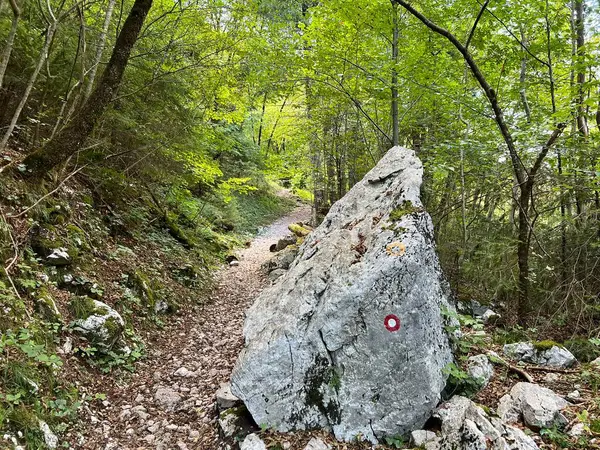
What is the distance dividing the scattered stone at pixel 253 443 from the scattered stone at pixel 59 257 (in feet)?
12.0

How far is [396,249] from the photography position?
3428 millimetres

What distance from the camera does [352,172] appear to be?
43.3 feet

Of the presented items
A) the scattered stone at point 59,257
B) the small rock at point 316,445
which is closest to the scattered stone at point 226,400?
the small rock at point 316,445

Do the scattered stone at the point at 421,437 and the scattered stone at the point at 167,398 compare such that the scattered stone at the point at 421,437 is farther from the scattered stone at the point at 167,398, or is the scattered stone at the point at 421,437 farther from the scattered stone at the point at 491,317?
the scattered stone at the point at 491,317

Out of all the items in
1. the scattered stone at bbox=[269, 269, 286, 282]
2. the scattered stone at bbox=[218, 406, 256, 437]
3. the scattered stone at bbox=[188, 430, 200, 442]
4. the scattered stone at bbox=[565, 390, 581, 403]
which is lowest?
the scattered stone at bbox=[188, 430, 200, 442]

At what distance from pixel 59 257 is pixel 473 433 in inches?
211

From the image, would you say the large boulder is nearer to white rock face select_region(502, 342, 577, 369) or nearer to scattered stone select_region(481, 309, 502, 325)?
white rock face select_region(502, 342, 577, 369)

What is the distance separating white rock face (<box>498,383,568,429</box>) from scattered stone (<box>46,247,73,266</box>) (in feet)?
18.6

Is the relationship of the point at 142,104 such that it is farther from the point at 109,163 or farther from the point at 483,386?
the point at 483,386

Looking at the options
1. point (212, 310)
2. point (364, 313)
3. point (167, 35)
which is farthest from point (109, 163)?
point (364, 313)

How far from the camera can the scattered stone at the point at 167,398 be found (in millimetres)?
4270

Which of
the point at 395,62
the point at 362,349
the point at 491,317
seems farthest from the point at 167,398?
→ the point at 395,62

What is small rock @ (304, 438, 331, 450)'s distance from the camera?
10.2 ft

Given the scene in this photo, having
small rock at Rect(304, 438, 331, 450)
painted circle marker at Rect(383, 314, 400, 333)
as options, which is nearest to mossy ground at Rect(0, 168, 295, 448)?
small rock at Rect(304, 438, 331, 450)
